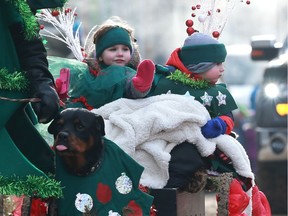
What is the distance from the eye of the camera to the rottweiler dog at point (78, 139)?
5.39 m

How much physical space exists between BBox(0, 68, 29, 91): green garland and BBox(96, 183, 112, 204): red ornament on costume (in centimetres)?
56

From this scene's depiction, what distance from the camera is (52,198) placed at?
18.2 ft

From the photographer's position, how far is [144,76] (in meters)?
6.01

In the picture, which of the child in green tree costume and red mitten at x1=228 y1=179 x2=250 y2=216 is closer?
the child in green tree costume

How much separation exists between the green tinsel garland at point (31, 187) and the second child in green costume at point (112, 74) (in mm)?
933

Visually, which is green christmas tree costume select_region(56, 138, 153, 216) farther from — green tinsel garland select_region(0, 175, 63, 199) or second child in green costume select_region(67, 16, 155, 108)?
second child in green costume select_region(67, 16, 155, 108)

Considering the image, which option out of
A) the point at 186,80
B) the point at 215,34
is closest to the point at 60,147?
the point at 186,80

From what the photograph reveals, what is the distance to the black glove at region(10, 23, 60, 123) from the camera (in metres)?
5.25

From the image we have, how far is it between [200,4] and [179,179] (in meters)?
1.07

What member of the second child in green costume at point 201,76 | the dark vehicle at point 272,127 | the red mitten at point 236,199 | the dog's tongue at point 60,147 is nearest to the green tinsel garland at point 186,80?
the second child in green costume at point 201,76

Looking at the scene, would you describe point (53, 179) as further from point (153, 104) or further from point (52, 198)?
point (153, 104)

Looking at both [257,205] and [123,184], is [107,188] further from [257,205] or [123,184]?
[257,205]

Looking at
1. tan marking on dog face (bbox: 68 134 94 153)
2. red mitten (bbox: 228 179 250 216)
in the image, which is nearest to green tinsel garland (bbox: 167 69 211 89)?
red mitten (bbox: 228 179 250 216)

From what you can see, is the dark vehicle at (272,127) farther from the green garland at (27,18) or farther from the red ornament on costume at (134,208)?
the green garland at (27,18)
